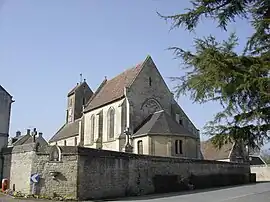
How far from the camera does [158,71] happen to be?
1508 inches

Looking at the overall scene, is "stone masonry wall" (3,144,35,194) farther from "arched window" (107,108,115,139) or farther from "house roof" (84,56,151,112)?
"house roof" (84,56,151,112)

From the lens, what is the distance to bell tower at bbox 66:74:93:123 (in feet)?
181

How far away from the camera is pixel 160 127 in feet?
103

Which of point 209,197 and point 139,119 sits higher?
point 139,119

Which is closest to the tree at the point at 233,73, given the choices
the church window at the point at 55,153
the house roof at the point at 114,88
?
the church window at the point at 55,153

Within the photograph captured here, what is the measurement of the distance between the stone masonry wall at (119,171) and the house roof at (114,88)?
1218 centimetres

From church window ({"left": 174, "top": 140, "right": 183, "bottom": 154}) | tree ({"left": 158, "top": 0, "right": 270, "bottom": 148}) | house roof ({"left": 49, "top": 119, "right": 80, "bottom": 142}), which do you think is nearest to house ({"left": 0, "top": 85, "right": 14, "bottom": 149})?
church window ({"left": 174, "top": 140, "right": 183, "bottom": 154})

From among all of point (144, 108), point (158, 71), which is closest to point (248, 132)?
point (144, 108)

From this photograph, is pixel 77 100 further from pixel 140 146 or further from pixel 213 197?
pixel 213 197

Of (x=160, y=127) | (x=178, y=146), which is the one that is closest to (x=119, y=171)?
(x=160, y=127)

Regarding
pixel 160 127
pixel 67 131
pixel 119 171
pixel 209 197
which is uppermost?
pixel 67 131

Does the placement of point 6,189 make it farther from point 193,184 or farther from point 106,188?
point 193,184

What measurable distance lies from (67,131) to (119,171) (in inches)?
1254

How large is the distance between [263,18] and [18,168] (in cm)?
1957
